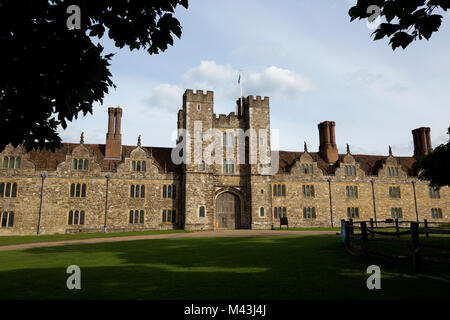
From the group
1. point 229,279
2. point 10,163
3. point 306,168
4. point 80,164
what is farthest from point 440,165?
point 10,163

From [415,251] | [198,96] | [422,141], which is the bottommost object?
[415,251]

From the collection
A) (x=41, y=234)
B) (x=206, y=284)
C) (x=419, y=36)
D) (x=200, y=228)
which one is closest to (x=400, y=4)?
(x=419, y=36)

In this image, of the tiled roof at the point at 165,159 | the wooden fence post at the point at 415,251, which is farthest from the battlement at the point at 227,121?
the wooden fence post at the point at 415,251

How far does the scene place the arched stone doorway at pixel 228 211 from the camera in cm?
3709

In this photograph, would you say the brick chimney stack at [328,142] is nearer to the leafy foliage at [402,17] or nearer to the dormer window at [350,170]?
the dormer window at [350,170]

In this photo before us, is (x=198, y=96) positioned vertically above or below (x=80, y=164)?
above

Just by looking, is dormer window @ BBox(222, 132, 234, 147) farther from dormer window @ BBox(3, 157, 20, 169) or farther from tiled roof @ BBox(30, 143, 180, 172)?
dormer window @ BBox(3, 157, 20, 169)

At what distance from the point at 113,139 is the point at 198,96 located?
1076cm

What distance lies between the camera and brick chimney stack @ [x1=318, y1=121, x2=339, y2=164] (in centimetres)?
4394

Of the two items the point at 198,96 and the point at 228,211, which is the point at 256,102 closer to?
the point at 198,96

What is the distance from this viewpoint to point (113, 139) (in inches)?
1496

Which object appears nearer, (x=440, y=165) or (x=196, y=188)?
(x=440, y=165)

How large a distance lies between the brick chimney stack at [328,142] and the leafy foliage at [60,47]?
40901 mm

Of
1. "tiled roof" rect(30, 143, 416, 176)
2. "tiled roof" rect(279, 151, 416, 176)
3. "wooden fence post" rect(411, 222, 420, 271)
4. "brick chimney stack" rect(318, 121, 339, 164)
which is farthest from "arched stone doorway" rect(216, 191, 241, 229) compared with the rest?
"wooden fence post" rect(411, 222, 420, 271)
